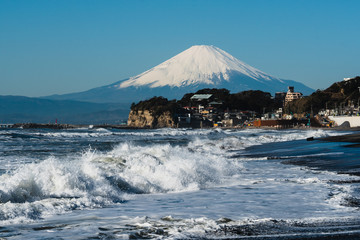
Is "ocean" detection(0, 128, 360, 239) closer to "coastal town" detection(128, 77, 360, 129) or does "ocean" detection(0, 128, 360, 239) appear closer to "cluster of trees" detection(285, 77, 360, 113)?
"coastal town" detection(128, 77, 360, 129)

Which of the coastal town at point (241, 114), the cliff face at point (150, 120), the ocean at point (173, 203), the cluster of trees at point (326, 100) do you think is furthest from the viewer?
the cliff face at point (150, 120)

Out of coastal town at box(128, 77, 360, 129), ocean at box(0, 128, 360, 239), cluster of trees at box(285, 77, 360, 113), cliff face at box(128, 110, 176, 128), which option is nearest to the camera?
ocean at box(0, 128, 360, 239)

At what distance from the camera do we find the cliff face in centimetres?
16840

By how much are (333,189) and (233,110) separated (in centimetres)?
18142

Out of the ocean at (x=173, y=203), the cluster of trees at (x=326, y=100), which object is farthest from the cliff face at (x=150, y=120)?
the ocean at (x=173, y=203)

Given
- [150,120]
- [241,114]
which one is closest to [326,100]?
[241,114]

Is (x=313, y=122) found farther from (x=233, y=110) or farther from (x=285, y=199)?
Answer: (x=285, y=199)

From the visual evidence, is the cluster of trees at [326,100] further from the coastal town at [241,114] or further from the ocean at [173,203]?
the ocean at [173,203]

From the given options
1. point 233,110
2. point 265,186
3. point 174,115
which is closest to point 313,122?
point 174,115

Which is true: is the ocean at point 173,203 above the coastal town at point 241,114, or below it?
below

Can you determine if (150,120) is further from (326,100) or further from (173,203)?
(173,203)

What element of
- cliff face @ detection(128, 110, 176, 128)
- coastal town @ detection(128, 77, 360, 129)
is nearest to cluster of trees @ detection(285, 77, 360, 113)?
coastal town @ detection(128, 77, 360, 129)

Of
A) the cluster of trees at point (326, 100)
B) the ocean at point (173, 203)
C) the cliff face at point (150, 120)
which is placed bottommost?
the ocean at point (173, 203)

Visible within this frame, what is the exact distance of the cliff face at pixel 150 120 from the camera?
168400 mm
